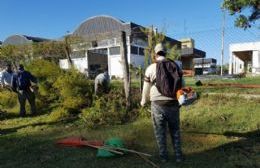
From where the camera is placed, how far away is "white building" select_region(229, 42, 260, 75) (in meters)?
35.3

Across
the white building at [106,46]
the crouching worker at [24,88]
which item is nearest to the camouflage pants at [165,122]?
the white building at [106,46]

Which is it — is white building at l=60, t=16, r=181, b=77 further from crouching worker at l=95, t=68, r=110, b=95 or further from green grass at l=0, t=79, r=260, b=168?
green grass at l=0, t=79, r=260, b=168

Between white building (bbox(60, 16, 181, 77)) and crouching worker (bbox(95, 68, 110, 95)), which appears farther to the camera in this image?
white building (bbox(60, 16, 181, 77))

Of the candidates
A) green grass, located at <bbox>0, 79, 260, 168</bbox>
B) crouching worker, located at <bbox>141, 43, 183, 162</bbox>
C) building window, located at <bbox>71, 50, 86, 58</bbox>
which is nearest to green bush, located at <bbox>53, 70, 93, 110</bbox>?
green grass, located at <bbox>0, 79, 260, 168</bbox>

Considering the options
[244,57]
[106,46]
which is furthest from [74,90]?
[244,57]

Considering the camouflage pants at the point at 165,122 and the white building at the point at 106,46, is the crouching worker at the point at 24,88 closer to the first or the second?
the white building at the point at 106,46

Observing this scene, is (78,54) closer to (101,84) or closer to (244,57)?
(101,84)

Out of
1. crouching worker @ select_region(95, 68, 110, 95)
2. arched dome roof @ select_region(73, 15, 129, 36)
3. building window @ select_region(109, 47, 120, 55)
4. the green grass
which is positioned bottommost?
the green grass

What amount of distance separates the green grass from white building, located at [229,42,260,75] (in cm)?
2419

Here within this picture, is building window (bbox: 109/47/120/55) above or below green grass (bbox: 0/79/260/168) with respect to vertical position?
above

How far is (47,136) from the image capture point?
26.9ft

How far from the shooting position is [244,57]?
144 feet

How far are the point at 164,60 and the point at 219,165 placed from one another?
1852mm

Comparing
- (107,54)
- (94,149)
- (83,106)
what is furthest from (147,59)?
(107,54)
